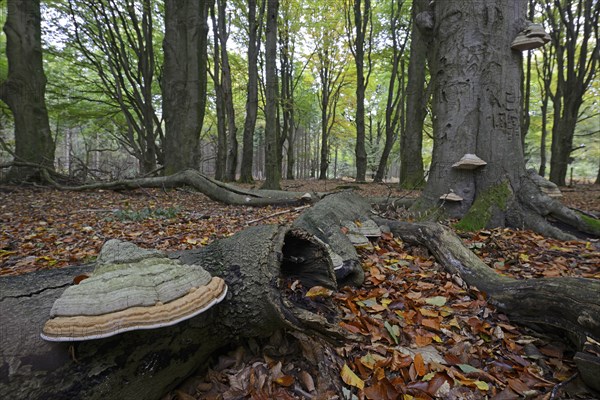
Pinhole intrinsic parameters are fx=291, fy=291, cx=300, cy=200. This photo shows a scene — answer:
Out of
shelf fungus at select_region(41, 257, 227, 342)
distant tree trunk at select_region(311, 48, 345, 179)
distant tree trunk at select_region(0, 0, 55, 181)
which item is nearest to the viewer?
shelf fungus at select_region(41, 257, 227, 342)

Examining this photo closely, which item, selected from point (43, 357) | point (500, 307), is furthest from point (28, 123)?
point (500, 307)

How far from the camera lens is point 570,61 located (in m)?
12.3

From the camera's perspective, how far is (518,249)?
10.8 feet

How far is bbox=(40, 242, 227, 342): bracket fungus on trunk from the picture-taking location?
989mm

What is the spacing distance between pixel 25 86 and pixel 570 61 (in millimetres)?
19966

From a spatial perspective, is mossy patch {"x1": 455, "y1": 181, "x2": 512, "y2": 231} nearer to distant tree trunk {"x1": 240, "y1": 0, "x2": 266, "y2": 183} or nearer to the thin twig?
the thin twig

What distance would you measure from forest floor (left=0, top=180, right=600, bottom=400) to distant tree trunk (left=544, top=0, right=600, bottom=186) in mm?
13046

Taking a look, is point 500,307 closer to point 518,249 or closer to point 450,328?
point 450,328

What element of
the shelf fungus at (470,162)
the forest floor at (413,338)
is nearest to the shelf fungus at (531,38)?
the shelf fungus at (470,162)

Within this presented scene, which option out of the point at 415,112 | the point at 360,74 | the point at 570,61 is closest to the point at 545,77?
the point at 570,61

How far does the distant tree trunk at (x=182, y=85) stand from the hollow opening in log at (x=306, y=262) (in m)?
8.36

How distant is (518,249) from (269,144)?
23.5ft

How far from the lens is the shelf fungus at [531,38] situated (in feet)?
12.4

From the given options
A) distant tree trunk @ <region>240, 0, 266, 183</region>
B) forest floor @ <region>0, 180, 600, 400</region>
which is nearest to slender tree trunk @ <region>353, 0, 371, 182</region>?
distant tree trunk @ <region>240, 0, 266, 183</region>
